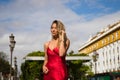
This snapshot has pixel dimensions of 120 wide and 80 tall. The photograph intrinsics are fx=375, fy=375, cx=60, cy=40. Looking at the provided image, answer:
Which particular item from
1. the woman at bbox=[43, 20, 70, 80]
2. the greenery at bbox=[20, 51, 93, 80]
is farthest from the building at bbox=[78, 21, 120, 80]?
the woman at bbox=[43, 20, 70, 80]

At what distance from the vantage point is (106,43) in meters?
91.5

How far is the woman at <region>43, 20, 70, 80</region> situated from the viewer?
205 inches

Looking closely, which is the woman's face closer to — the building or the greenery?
the greenery

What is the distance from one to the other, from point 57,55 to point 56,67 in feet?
0.61

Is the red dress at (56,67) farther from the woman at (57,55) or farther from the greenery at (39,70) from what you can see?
the greenery at (39,70)

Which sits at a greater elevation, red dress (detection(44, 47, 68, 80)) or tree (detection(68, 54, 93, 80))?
tree (detection(68, 54, 93, 80))

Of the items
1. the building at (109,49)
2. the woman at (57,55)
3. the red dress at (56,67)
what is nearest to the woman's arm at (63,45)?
the woman at (57,55)

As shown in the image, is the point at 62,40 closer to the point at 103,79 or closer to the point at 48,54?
the point at 48,54

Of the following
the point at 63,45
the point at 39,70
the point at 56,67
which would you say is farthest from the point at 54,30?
the point at 39,70

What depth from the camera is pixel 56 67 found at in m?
5.23

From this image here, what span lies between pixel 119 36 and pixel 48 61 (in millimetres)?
74960

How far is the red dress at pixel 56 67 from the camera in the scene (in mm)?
5207

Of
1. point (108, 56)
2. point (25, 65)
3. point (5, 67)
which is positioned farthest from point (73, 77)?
point (5, 67)

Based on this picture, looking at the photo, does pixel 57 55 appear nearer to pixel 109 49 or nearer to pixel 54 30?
pixel 54 30
